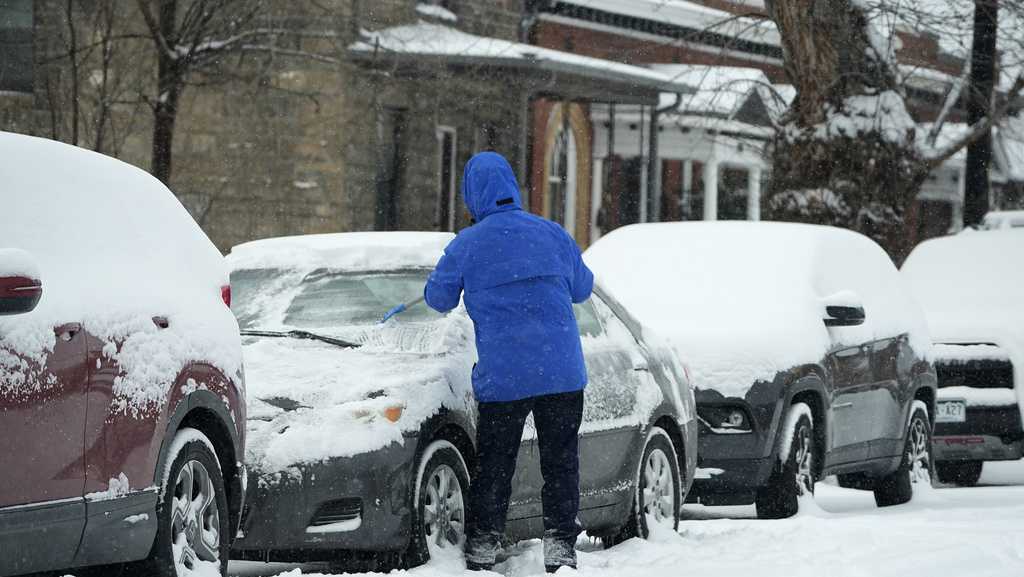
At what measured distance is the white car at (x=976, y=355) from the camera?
45.8 ft

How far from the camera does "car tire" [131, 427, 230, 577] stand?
6.27 m

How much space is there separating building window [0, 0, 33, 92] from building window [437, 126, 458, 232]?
6.17 metres

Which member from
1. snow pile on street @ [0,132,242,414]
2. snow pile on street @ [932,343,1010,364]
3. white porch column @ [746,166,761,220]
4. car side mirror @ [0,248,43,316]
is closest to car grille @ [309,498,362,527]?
snow pile on street @ [0,132,242,414]

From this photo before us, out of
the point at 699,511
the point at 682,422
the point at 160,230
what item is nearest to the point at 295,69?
the point at 699,511

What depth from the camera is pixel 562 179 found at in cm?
3131

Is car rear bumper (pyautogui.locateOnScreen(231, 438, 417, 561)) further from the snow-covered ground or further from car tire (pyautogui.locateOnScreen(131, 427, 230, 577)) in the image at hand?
car tire (pyautogui.locateOnScreen(131, 427, 230, 577))

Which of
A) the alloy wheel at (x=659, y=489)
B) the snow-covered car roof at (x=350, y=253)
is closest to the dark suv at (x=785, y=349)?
the alloy wheel at (x=659, y=489)

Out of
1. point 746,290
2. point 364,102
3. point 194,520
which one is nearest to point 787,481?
point 746,290

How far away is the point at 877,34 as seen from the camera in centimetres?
1912

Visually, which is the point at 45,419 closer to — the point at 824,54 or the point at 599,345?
the point at 599,345

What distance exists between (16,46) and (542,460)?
653 inches

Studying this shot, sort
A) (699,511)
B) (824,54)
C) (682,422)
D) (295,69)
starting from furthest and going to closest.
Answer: (295,69)
(824,54)
(699,511)
(682,422)

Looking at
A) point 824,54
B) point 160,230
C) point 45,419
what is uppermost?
point 824,54

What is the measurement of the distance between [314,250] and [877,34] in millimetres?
11360
